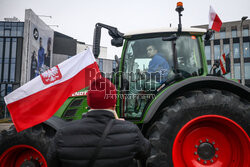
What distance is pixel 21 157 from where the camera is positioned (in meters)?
3.02

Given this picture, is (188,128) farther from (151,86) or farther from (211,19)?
(211,19)

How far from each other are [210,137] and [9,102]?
9.51ft

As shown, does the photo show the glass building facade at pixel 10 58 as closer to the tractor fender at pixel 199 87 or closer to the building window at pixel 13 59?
the building window at pixel 13 59

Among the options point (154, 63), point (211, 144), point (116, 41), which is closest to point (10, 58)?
point (116, 41)

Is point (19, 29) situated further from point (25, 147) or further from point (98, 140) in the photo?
point (98, 140)

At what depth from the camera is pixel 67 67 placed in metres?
3.12

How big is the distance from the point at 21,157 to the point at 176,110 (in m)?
2.43

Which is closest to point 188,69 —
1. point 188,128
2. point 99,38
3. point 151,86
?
point 151,86

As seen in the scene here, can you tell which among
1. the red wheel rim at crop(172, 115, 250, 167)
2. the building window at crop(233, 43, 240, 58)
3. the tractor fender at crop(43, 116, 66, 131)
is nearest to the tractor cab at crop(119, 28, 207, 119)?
the red wheel rim at crop(172, 115, 250, 167)

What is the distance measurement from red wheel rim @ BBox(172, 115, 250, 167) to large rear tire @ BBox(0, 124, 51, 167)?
73.2 inches

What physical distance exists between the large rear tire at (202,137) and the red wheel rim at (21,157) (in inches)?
65.2

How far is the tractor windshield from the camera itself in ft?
10.5

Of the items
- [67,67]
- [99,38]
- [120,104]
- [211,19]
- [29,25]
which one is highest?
[29,25]

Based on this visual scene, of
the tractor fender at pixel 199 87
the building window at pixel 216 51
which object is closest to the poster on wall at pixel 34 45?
the tractor fender at pixel 199 87
